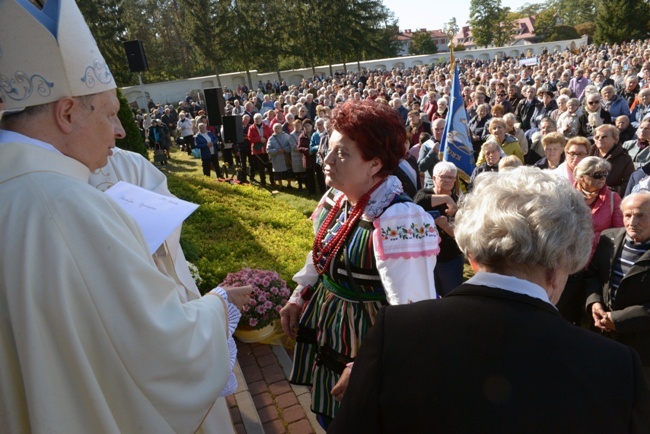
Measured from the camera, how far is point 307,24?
4644cm

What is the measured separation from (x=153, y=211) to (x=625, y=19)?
55999mm

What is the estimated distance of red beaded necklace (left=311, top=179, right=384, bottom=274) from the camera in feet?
7.47

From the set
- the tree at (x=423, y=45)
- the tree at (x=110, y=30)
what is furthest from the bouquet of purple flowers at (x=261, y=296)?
the tree at (x=423, y=45)

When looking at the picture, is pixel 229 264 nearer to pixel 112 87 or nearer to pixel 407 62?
pixel 112 87

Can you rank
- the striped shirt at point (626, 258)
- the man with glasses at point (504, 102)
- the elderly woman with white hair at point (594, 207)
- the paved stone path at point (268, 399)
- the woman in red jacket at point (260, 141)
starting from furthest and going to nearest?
1. the woman in red jacket at point (260, 141)
2. the man with glasses at point (504, 102)
3. the elderly woman with white hair at point (594, 207)
4. the paved stone path at point (268, 399)
5. the striped shirt at point (626, 258)

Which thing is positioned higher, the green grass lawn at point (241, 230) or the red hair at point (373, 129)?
the red hair at point (373, 129)

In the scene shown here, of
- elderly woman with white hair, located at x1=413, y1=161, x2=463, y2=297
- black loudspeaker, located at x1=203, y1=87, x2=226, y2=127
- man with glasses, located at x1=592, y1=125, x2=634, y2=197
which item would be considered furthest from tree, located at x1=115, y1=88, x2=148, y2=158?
man with glasses, located at x1=592, y1=125, x2=634, y2=197

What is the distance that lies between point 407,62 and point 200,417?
4965 centimetres

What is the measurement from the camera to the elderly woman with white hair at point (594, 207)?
378cm

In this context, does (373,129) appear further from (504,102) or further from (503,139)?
(504,102)

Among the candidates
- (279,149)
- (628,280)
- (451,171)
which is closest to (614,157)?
(451,171)

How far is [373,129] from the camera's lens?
87.7 inches

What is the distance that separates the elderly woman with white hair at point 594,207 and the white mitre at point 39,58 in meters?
3.66

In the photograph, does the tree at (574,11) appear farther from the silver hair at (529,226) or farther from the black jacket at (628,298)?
the silver hair at (529,226)
